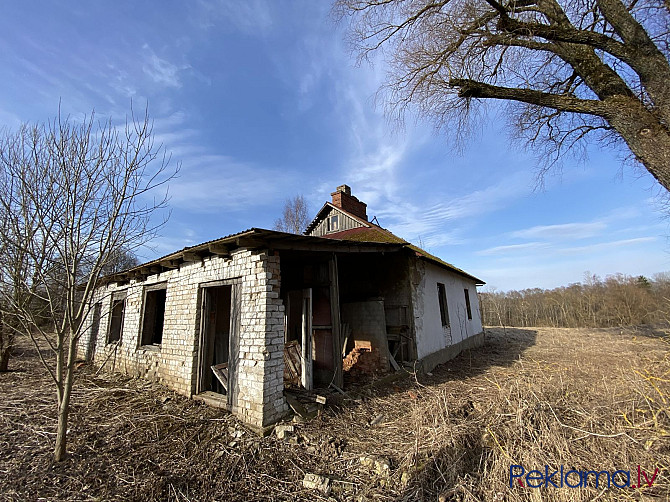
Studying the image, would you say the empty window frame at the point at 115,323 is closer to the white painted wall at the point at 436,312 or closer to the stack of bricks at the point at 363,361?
the stack of bricks at the point at 363,361

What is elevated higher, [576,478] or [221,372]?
[221,372]

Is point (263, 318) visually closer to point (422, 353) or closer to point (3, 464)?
point (3, 464)

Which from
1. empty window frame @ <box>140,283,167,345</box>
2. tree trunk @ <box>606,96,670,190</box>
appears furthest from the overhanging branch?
empty window frame @ <box>140,283,167,345</box>

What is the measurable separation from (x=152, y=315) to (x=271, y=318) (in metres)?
5.22

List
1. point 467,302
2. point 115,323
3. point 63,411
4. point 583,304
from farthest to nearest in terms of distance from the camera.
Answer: point 583,304 → point 467,302 → point 115,323 → point 63,411

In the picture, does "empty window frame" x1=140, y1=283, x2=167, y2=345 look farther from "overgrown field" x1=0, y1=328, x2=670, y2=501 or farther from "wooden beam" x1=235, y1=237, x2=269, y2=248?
"wooden beam" x1=235, y1=237, x2=269, y2=248

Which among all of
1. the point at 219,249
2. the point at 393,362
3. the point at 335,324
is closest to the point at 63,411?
the point at 219,249

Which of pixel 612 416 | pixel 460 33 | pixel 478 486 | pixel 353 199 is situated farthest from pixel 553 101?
pixel 353 199

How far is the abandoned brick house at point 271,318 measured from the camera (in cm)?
471

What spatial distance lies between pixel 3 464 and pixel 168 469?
212cm

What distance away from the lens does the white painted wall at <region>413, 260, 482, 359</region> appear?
824 centimetres

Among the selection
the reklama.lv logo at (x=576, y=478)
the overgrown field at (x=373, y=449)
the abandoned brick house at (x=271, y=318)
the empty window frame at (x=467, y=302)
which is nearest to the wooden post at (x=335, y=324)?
the abandoned brick house at (x=271, y=318)

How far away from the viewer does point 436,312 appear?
9.46 meters

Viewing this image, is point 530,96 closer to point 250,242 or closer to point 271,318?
point 250,242
